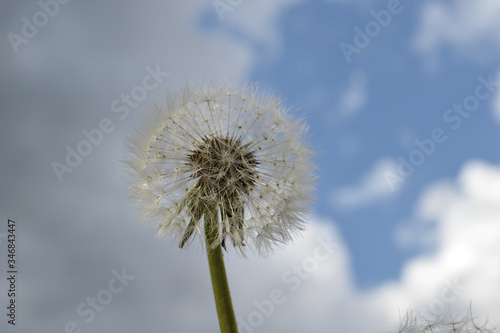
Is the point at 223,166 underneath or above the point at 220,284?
above

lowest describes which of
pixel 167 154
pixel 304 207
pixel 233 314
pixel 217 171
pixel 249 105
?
pixel 233 314

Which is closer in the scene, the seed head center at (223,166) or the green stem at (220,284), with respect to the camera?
the green stem at (220,284)

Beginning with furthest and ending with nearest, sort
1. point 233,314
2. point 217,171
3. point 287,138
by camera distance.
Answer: point 287,138 < point 217,171 < point 233,314

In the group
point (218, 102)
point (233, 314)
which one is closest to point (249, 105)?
point (218, 102)

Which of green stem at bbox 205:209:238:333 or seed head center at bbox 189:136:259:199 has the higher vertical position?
seed head center at bbox 189:136:259:199

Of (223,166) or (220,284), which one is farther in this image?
(223,166)

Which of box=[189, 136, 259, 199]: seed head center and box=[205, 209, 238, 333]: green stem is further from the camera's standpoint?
box=[189, 136, 259, 199]: seed head center

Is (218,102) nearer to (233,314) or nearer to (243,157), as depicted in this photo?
(243,157)

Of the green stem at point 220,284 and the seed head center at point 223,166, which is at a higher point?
the seed head center at point 223,166
